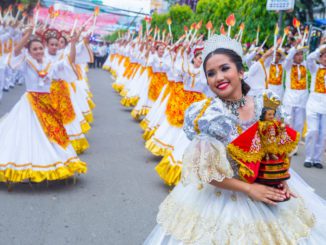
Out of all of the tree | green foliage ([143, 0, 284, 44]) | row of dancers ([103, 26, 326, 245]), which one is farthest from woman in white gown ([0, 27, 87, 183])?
the tree

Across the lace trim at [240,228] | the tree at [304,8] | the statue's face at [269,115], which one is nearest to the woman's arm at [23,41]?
the lace trim at [240,228]

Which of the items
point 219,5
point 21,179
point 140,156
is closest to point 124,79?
point 219,5

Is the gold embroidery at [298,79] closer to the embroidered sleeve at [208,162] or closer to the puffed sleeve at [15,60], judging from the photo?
the puffed sleeve at [15,60]

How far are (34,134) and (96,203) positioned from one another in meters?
1.11

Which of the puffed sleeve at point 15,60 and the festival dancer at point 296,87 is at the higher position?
the puffed sleeve at point 15,60

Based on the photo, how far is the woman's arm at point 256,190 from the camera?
2.53 meters

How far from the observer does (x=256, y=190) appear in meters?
2.53

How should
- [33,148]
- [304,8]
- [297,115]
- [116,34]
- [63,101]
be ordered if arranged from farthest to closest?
[116,34] < [304,8] < [297,115] < [63,101] < [33,148]

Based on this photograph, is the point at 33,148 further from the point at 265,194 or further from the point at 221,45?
the point at 265,194

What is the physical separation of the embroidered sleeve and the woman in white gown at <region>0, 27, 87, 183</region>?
3.32m

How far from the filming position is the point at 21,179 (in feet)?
18.1

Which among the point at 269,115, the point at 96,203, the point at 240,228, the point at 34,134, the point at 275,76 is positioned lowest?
the point at 96,203

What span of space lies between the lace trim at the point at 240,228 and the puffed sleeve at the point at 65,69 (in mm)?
4209

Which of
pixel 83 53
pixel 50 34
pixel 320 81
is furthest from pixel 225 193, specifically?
pixel 83 53
